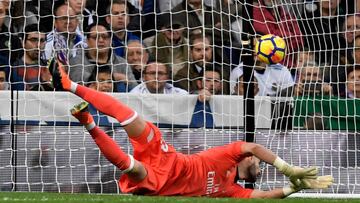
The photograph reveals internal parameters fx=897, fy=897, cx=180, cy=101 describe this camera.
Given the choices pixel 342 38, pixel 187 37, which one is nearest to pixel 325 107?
pixel 342 38

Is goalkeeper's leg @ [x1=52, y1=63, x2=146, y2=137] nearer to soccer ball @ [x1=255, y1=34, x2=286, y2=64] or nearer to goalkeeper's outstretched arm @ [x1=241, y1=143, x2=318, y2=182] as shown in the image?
goalkeeper's outstretched arm @ [x1=241, y1=143, x2=318, y2=182]

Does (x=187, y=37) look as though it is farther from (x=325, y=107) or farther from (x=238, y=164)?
(x=238, y=164)

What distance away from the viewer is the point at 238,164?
8.72 m

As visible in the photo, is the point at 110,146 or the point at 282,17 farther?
the point at 282,17

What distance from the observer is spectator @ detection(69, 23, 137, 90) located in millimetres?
11102

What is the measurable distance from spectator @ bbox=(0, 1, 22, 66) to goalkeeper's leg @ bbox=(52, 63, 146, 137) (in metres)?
2.78

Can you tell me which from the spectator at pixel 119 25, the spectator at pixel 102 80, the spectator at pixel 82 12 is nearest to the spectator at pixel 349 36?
the spectator at pixel 119 25

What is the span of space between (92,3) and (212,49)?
1.66 m

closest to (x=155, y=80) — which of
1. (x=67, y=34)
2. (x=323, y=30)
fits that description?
(x=67, y=34)

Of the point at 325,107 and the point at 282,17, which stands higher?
the point at 282,17

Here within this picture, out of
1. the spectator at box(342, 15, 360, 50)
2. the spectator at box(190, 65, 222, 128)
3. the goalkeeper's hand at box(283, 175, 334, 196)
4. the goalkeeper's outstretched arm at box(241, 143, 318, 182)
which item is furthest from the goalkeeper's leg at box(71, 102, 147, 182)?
the spectator at box(342, 15, 360, 50)

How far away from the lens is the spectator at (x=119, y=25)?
37.1 ft

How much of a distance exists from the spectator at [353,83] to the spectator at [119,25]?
2719mm

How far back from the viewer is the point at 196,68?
1121 centimetres
